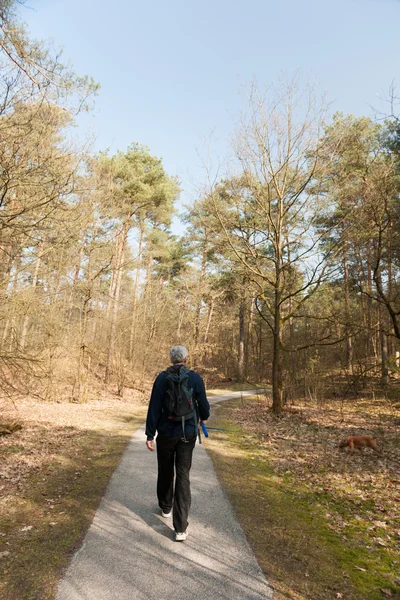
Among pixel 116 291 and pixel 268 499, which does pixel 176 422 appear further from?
pixel 116 291

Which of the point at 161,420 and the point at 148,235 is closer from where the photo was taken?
the point at 161,420

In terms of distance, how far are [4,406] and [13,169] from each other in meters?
9.08

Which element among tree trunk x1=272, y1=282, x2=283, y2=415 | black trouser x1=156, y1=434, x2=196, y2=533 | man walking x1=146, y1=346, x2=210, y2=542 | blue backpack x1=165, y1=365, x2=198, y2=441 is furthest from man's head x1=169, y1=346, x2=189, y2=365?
tree trunk x1=272, y1=282, x2=283, y2=415

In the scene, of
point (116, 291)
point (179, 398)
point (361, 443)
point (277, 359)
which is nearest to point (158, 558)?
point (179, 398)

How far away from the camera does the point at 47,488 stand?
17.3 ft

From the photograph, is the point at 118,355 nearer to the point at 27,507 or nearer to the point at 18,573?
the point at 27,507

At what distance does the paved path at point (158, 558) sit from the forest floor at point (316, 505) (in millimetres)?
252

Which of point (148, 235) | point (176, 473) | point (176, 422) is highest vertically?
point (148, 235)

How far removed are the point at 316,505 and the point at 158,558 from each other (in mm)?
2714

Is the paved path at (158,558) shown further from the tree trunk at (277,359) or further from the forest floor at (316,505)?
the tree trunk at (277,359)

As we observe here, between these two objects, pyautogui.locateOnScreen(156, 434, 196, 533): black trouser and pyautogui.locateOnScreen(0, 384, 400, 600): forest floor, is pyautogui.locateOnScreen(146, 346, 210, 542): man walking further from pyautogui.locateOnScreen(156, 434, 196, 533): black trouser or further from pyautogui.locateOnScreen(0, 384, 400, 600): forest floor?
pyautogui.locateOnScreen(0, 384, 400, 600): forest floor

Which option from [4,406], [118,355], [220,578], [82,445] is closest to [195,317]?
[118,355]

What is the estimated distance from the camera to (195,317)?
917 inches

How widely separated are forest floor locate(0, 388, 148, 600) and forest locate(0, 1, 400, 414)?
1441mm
